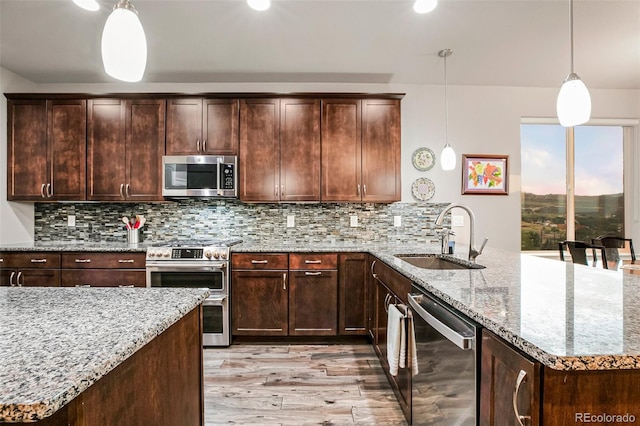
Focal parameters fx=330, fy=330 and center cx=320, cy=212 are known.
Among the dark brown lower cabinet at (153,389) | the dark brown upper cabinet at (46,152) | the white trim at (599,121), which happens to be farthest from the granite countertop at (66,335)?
the white trim at (599,121)

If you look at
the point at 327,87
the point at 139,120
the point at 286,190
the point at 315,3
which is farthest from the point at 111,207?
the point at 315,3

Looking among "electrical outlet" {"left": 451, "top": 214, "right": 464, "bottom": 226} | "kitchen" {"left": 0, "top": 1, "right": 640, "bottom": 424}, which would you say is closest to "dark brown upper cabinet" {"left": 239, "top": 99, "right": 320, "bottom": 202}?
"kitchen" {"left": 0, "top": 1, "right": 640, "bottom": 424}

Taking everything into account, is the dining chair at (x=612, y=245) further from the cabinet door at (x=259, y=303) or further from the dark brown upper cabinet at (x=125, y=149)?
the dark brown upper cabinet at (x=125, y=149)

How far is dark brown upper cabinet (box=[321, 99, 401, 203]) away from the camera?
3.30 metres

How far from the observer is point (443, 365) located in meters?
1.29

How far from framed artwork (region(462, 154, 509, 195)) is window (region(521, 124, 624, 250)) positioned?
377 millimetres

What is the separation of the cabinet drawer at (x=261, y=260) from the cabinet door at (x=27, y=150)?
2.12m

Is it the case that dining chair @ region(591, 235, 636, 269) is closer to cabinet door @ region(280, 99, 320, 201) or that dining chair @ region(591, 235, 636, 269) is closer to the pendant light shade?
the pendant light shade

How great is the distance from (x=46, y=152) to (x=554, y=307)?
4.21m

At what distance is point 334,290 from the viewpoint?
3.04 m

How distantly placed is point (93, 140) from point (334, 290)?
2.80m

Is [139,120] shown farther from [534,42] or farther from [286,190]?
[534,42]

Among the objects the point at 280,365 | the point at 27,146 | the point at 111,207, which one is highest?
the point at 27,146

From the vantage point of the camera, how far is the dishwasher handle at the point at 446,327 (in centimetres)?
106
